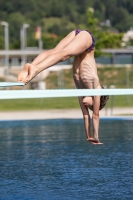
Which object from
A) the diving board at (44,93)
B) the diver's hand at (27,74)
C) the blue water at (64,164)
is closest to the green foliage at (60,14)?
the blue water at (64,164)

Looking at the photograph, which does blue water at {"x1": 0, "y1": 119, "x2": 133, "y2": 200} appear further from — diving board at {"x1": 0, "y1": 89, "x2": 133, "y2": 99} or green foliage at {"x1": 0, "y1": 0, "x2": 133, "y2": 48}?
green foliage at {"x1": 0, "y1": 0, "x2": 133, "y2": 48}

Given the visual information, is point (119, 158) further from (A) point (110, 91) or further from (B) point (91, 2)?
(B) point (91, 2)

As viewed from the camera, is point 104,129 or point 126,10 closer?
point 104,129

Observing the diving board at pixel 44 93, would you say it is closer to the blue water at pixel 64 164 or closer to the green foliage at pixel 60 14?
the blue water at pixel 64 164

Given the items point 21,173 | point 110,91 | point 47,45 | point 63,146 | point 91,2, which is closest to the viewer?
point 110,91

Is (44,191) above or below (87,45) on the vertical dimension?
below

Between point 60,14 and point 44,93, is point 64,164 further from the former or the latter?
point 60,14

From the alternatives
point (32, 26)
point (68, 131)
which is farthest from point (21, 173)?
point (32, 26)

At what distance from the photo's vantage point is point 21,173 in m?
10.0

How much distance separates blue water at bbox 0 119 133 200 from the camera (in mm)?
8617

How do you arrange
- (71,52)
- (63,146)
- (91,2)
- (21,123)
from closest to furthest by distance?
(71,52), (63,146), (21,123), (91,2)

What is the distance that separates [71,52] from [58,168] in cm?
275

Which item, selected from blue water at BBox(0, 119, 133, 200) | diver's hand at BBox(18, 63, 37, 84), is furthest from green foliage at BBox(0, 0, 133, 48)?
diver's hand at BBox(18, 63, 37, 84)

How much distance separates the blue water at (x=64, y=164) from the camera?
8617 millimetres
